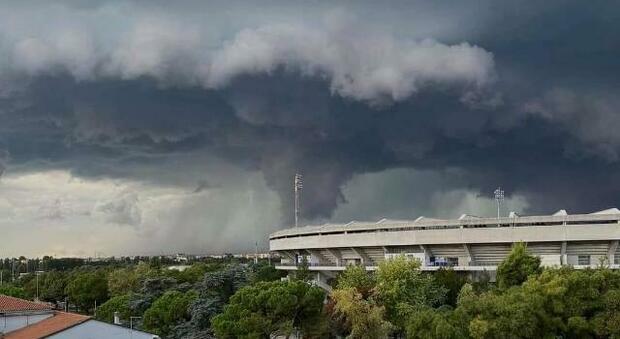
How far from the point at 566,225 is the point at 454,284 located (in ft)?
30.8

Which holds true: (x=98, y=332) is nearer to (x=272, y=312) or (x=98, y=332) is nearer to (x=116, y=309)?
(x=272, y=312)

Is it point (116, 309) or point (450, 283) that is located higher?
point (450, 283)

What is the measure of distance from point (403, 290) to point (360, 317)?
5.62 m

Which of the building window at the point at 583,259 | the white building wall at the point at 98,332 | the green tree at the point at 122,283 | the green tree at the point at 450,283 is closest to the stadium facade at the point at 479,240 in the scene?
the building window at the point at 583,259

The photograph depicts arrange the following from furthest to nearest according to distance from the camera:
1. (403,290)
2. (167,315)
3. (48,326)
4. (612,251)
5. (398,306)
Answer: (612,251) → (167,315) → (403,290) → (398,306) → (48,326)

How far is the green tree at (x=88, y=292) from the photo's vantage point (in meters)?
73.1

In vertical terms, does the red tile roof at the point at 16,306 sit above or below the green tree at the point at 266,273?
below

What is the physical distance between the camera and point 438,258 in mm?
57125

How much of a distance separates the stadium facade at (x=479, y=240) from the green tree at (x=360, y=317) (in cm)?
1475

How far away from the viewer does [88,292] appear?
73125 mm

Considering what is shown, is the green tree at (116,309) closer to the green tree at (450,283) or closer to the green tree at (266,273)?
the green tree at (266,273)

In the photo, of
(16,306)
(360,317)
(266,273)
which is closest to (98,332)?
(16,306)

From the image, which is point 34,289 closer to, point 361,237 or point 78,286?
point 78,286

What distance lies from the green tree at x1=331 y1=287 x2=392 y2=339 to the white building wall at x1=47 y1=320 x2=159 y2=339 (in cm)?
1052
